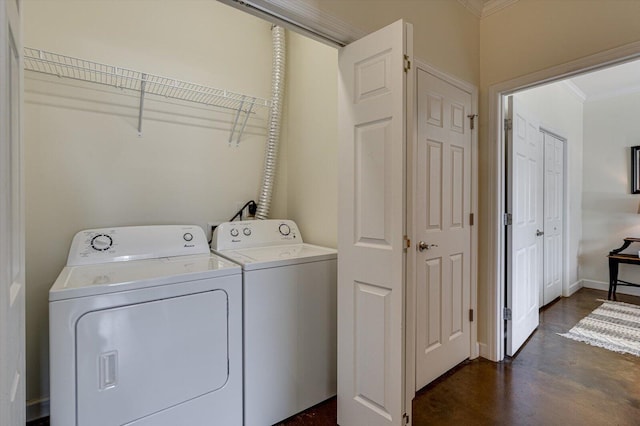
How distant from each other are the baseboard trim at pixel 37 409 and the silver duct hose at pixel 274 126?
5.38 ft

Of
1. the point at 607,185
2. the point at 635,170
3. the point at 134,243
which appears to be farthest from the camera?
the point at 607,185

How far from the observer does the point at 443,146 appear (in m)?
2.08

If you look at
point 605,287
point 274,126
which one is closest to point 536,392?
point 274,126

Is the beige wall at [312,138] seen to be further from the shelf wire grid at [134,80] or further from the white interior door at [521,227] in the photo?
the white interior door at [521,227]

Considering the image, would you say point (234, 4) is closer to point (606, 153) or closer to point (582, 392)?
point (582, 392)

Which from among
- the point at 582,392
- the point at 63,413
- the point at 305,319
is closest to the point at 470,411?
the point at 582,392

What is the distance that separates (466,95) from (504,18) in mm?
610

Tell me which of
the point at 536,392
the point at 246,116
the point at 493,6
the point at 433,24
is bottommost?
the point at 536,392

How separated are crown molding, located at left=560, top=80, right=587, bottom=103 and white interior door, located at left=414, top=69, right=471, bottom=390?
2371mm

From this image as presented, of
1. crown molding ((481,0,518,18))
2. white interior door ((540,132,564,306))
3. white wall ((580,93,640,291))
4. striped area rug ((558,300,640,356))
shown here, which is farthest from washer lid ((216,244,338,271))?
white wall ((580,93,640,291))

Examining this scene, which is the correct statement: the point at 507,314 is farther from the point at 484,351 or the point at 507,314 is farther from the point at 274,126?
the point at 274,126

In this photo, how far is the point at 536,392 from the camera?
1953mm

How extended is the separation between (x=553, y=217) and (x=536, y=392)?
2.50 metres

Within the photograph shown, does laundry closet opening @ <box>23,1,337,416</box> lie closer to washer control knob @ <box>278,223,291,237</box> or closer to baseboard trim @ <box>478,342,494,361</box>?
washer control knob @ <box>278,223,291,237</box>
